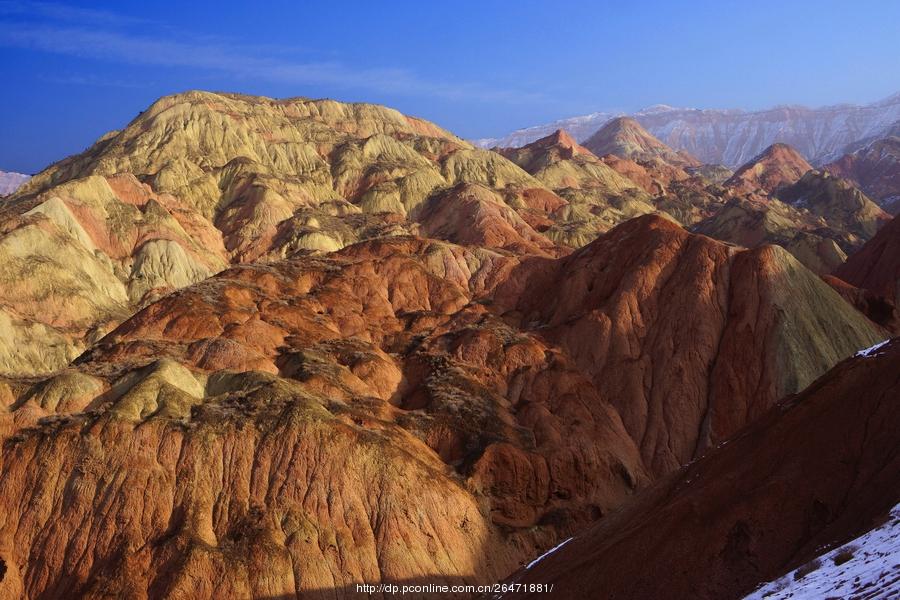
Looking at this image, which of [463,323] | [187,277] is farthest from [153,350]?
[187,277]

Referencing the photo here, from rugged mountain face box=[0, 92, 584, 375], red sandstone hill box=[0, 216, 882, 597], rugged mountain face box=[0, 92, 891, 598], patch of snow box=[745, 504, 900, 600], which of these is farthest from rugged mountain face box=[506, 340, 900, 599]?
rugged mountain face box=[0, 92, 584, 375]

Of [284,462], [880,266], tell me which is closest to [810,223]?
[880,266]

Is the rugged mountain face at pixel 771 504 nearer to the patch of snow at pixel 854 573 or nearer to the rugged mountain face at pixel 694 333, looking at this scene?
the patch of snow at pixel 854 573

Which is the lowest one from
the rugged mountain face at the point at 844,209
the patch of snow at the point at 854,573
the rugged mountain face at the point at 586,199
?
the rugged mountain face at the point at 844,209

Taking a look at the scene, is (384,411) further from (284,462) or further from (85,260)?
(85,260)

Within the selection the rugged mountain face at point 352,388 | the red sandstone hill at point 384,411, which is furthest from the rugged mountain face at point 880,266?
the red sandstone hill at point 384,411
